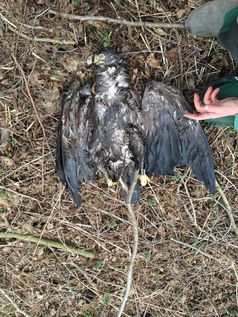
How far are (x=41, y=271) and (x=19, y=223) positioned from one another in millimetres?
408

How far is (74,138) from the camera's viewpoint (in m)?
2.90

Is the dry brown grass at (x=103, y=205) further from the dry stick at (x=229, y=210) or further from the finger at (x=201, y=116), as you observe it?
the finger at (x=201, y=116)

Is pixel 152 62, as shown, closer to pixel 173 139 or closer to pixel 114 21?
pixel 114 21

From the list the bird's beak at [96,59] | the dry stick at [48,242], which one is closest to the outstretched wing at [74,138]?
the bird's beak at [96,59]

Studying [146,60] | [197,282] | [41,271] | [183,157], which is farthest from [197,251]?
[146,60]

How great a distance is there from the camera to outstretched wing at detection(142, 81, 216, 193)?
287 centimetres

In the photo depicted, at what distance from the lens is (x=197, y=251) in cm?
341

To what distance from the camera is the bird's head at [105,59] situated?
2904mm

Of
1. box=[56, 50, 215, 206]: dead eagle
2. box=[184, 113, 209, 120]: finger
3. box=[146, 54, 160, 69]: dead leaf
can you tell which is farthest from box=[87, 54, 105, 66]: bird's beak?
box=[184, 113, 209, 120]: finger

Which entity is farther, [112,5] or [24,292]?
[24,292]

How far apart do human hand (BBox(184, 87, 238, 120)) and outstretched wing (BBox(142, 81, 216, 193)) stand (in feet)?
0.40

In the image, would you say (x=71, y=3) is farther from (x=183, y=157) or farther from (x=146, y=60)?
(x=183, y=157)

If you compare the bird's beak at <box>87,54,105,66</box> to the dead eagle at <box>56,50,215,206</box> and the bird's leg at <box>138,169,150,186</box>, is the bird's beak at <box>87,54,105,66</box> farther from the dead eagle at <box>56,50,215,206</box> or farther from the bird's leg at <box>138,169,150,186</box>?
the bird's leg at <box>138,169,150,186</box>

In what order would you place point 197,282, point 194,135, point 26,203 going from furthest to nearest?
point 197,282, point 26,203, point 194,135
